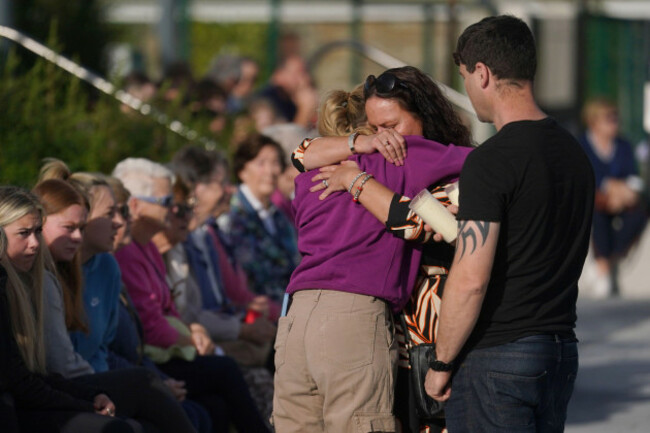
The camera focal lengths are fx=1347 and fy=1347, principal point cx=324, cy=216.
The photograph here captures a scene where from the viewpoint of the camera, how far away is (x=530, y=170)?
4137 millimetres

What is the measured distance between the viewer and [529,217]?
4.15m

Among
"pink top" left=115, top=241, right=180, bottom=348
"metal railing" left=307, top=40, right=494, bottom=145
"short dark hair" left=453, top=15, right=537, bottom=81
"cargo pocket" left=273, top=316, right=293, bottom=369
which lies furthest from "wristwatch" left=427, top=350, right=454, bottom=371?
"metal railing" left=307, top=40, right=494, bottom=145

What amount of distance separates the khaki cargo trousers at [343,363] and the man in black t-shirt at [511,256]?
0.22 m

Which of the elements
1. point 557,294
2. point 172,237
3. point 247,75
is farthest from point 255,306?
point 247,75

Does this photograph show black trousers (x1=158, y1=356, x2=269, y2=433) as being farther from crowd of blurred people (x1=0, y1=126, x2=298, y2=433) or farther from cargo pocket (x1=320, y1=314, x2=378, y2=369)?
cargo pocket (x1=320, y1=314, x2=378, y2=369)

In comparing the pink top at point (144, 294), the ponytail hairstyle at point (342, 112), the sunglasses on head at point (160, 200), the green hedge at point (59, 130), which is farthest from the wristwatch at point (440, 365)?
the green hedge at point (59, 130)

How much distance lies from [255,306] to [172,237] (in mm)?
952

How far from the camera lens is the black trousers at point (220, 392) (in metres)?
6.79

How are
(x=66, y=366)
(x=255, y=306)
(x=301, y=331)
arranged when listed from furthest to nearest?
(x=255, y=306) → (x=66, y=366) → (x=301, y=331)

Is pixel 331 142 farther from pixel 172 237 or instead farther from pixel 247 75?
pixel 247 75

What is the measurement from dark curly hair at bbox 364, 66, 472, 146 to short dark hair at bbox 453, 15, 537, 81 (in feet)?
1.32

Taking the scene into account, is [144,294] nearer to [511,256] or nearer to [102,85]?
[511,256]

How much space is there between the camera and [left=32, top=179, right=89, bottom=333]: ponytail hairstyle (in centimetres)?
583

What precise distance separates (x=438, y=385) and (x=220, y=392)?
2.73 meters
